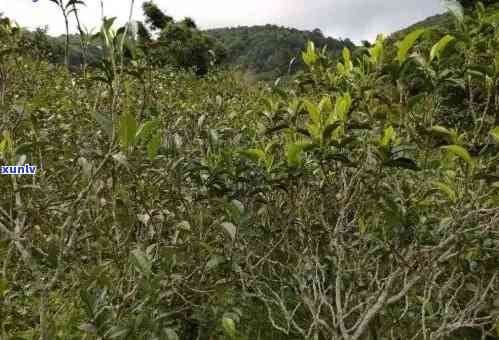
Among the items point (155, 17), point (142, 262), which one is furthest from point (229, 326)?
point (155, 17)

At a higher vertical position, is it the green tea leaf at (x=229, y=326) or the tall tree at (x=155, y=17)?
the tall tree at (x=155, y=17)

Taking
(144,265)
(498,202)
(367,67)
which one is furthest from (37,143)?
(498,202)

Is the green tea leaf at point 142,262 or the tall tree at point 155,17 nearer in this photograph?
the green tea leaf at point 142,262

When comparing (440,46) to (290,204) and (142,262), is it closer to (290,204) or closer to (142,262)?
(290,204)

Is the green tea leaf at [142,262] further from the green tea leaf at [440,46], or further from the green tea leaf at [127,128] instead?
the green tea leaf at [440,46]

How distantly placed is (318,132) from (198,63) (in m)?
15.5

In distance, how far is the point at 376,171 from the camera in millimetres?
1823

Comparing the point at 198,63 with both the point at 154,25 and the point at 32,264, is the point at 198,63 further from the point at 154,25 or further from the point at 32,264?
the point at 32,264

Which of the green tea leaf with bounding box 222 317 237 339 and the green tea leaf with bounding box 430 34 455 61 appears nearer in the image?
the green tea leaf with bounding box 430 34 455 61

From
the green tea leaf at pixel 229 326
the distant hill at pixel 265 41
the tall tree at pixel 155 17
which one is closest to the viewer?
the green tea leaf at pixel 229 326

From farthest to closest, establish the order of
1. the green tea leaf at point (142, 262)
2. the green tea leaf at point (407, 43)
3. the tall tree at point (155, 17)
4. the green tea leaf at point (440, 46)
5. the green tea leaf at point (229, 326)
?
1. the tall tree at point (155, 17)
2. the green tea leaf at point (229, 326)
3. the green tea leaf at point (440, 46)
4. the green tea leaf at point (407, 43)
5. the green tea leaf at point (142, 262)

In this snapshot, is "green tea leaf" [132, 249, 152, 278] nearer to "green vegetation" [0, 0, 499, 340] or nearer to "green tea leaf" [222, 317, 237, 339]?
"green vegetation" [0, 0, 499, 340]

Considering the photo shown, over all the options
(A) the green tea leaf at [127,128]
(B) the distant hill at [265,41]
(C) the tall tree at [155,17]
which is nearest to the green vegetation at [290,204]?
(A) the green tea leaf at [127,128]

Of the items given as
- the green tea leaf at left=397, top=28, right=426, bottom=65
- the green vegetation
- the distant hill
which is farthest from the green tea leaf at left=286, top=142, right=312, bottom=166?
the distant hill
